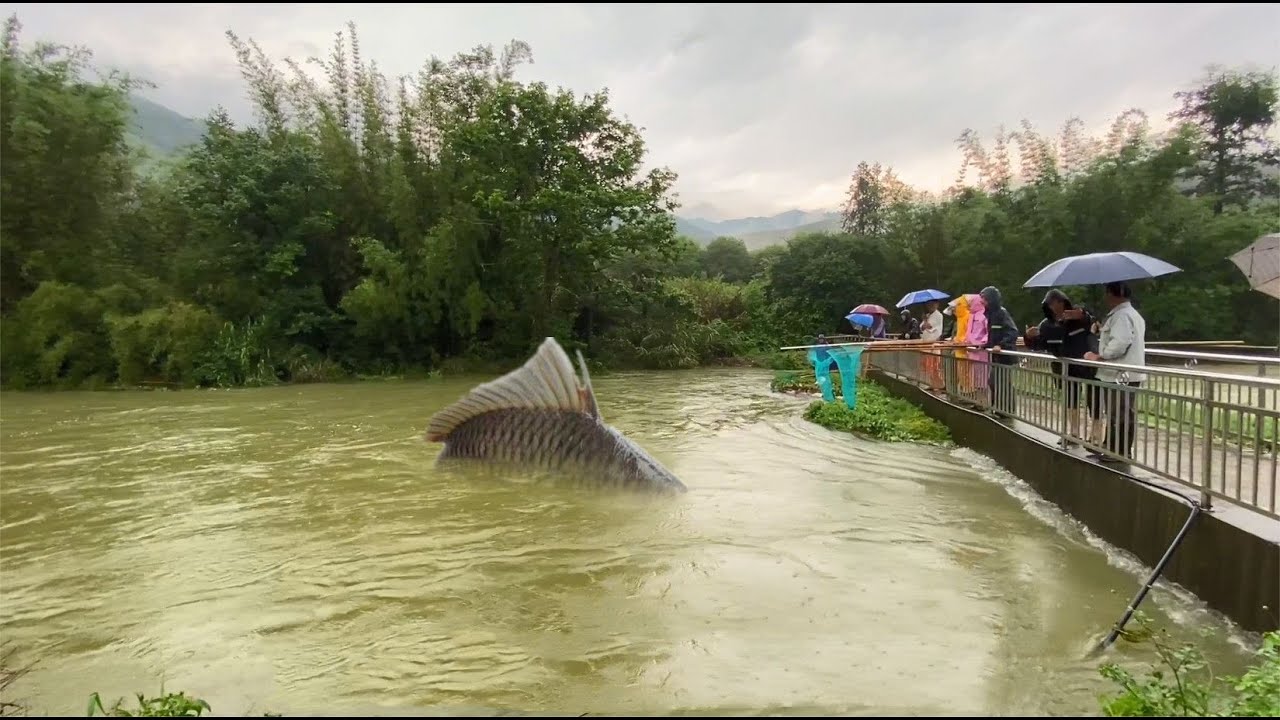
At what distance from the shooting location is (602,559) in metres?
4.66

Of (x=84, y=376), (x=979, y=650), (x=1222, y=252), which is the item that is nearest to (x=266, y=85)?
(x=84, y=376)

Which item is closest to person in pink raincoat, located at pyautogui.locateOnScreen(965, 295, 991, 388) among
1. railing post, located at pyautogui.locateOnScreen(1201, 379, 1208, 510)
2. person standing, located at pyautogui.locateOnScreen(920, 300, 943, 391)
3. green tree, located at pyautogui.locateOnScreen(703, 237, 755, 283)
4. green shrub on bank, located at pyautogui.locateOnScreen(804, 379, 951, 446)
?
person standing, located at pyautogui.locateOnScreen(920, 300, 943, 391)

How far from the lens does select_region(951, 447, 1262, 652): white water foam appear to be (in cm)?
335

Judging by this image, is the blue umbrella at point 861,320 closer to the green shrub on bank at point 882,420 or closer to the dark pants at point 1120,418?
the green shrub on bank at point 882,420

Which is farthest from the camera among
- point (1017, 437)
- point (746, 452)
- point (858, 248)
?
point (858, 248)

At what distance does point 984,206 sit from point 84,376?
2457 centimetres

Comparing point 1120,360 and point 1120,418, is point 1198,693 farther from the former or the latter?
point 1120,360

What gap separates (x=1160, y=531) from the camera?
161 inches

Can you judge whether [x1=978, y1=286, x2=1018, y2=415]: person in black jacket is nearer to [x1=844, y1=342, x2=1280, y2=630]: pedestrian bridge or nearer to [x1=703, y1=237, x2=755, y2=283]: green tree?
[x1=844, y1=342, x2=1280, y2=630]: pedestrian bridge

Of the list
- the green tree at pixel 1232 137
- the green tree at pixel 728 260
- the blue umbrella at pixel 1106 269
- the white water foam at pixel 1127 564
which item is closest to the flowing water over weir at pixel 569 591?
the white water foam at pixel 1127 564

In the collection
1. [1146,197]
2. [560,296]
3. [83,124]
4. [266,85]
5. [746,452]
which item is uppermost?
[266,85]

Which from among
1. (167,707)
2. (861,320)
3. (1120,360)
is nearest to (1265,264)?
(1120,360)

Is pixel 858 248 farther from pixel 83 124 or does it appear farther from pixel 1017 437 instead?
pixel 83 124

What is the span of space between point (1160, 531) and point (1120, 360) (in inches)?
58.6
